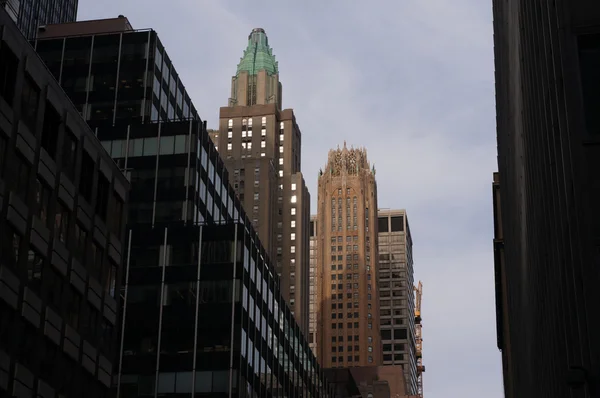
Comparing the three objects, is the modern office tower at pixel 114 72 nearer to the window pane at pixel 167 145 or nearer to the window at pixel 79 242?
the window pane at pixel 167 145

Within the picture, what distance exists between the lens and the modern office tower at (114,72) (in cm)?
9844

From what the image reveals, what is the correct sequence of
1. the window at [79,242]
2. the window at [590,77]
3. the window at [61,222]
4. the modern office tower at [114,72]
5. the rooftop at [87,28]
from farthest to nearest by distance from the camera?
the rooftop at [87,28] → the modern office tower at [114,72] → the window at [79,242] → the window at [61,222] → the window at [590,77]

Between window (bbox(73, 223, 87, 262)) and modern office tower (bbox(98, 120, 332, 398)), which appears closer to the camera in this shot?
window (bbox(73, 223, 87, 262))

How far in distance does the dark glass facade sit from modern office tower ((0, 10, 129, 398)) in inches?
1798

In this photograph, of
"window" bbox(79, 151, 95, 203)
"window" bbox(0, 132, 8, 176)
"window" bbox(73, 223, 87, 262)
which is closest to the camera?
"window" bbox(0, 132, 8, 176)

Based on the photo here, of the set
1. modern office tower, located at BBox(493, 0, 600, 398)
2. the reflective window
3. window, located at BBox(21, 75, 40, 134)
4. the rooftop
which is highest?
the rooftop

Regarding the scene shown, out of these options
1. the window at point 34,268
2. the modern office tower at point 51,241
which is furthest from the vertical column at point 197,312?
the window at point 34,268

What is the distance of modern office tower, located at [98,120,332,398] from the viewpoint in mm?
78688

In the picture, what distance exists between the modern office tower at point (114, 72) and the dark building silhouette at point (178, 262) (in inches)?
4.8

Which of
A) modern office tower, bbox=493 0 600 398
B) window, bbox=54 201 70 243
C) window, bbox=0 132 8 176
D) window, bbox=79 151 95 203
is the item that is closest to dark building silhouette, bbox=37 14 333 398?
window, bbox=79 151 95 203

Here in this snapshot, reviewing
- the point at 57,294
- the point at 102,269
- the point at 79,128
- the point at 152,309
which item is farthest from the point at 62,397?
the point at 152,309

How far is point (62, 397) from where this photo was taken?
4494cm

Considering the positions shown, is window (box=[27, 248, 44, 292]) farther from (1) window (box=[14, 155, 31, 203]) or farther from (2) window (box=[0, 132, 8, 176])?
(2) window (box=[0, 132, 8, 176])

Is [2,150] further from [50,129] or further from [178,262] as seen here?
[178,262]
